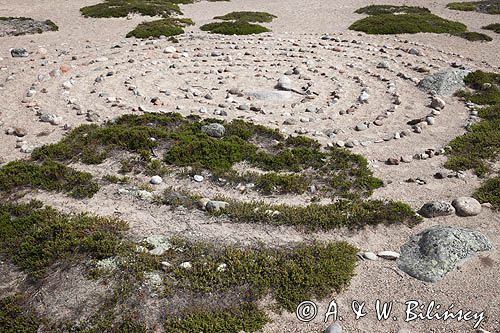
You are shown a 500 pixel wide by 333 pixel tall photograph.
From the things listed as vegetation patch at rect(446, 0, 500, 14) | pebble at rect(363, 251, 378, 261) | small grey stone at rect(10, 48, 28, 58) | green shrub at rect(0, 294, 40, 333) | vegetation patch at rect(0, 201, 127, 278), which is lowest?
pebble at rect(363, 251, 378, 261)

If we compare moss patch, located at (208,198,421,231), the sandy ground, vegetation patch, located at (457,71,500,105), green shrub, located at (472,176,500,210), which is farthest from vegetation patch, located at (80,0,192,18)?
green shrub, located at (472,176,500,210)

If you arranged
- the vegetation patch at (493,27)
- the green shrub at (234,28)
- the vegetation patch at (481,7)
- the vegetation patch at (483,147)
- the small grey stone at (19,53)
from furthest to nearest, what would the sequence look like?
the vegetation patch at (481,7)
the vegetation patch at (493,27)
the green shrub at (234,28)
the small grey stone at (19,53)
the vegetation patch at (483,147)

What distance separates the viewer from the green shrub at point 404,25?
27031mm

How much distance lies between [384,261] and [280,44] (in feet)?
58.3

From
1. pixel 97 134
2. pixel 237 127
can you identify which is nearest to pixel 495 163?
pixel 237 127

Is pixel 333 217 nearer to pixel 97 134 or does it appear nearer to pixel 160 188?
pixel 160 188

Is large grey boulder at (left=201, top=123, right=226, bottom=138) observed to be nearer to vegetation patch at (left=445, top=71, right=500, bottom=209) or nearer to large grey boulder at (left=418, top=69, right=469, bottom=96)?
vegetation patch at (left=445, top=71, right=500, bottom=209)

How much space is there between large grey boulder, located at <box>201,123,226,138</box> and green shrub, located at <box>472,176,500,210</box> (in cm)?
667

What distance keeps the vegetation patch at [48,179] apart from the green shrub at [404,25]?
70.2 ft

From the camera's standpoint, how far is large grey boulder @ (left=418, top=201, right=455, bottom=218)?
969cm

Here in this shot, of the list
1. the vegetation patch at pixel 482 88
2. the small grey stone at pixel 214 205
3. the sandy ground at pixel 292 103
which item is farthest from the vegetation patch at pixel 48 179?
the vegetation patch at pixel 482 88

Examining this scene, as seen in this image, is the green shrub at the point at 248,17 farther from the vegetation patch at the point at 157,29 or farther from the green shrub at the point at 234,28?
the vegetation patch at the point at 157,29

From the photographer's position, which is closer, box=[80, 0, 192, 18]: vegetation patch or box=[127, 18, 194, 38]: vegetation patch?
box=[127, 18, 194, 38]: vegetation patch

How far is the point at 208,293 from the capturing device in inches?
294
